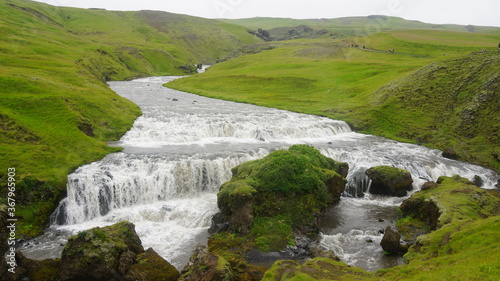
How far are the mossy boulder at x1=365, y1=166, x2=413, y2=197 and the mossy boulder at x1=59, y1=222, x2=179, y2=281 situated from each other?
2074 centimetres

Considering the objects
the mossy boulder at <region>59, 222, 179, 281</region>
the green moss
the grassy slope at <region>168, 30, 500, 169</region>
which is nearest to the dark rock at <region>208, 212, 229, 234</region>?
the green moss

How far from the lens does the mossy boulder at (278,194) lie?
68.2 feet

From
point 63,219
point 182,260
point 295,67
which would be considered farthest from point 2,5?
point 182,260

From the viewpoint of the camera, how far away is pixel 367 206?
26.7 m

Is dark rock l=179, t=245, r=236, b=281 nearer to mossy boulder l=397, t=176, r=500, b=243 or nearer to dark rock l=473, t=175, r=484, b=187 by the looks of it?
mossy boulder l=397, t=176, r=500, b=243

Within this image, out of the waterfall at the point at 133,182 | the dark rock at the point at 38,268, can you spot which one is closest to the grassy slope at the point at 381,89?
the waterfall at the point at 133,182

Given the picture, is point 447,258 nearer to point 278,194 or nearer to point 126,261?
point 278,194

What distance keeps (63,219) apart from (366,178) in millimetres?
26516

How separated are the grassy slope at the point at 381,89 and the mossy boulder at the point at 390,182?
15.1 metres

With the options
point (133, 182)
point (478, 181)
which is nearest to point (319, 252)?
point (133, 182)

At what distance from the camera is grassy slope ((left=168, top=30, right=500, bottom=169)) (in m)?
43.2

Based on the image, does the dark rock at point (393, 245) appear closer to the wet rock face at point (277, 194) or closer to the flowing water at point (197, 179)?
the flowing water at point (197, 179)

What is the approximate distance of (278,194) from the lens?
22.4m

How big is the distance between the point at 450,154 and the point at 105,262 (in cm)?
3917
